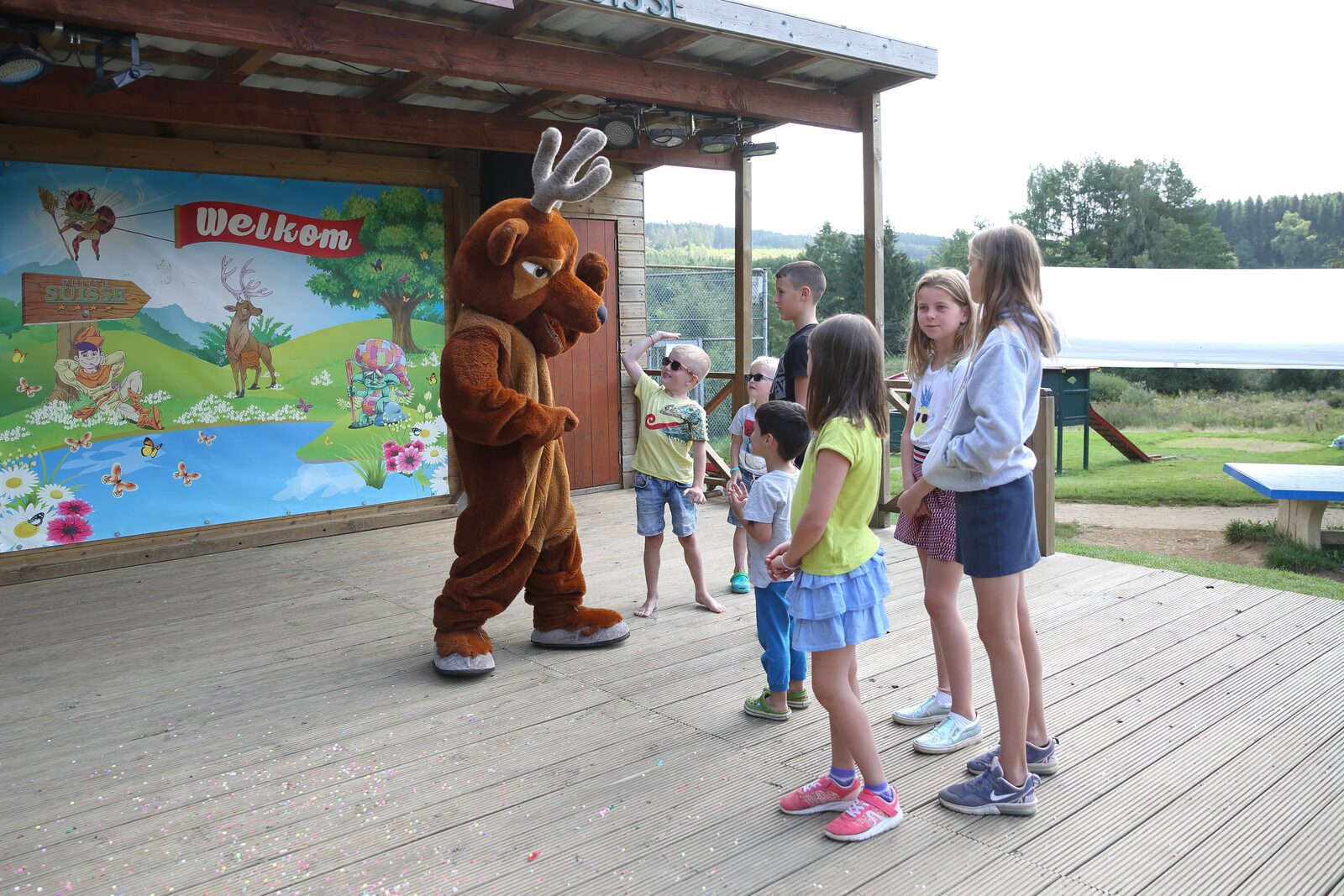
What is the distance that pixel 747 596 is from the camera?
4.65m

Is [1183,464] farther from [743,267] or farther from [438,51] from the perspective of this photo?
[438,51]

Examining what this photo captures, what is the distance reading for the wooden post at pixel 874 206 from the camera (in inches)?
244

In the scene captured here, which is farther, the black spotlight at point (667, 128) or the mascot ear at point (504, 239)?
the black spotlight at point (667, 128)

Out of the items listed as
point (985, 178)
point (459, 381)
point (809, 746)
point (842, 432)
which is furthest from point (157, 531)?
point (985, 178)

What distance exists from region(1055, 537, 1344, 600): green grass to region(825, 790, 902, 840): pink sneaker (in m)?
3.28

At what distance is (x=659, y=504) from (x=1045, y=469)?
7.35 ft

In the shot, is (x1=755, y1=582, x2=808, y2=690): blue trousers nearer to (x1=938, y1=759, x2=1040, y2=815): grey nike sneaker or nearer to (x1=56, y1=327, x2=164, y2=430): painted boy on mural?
(x1=938, y1=759, x2=1040, y2=815): grey nike sneaker

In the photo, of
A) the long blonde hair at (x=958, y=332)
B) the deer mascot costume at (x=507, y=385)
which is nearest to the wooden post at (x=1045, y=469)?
the long blonde hair at (x=958, y=332)

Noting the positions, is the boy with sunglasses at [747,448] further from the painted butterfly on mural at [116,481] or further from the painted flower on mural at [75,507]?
the painted flower on mural at [75,507]

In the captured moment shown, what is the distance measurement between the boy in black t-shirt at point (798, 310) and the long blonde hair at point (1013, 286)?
1299 mm

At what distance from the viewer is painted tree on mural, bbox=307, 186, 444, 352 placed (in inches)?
256

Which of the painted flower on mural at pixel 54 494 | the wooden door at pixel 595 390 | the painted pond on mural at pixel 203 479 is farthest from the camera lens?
the wooden door at pixel 595 390

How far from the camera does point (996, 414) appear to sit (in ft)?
7.38

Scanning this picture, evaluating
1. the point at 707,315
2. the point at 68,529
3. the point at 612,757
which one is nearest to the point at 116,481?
the point at 68,529
